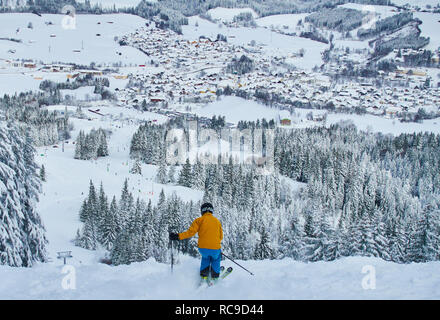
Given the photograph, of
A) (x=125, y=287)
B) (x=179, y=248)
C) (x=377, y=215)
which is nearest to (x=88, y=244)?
(x=179, y=248)

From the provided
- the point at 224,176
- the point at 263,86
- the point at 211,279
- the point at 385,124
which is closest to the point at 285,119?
the point at 385,124

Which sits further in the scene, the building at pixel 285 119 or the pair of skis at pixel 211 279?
the building at pixel 285 119

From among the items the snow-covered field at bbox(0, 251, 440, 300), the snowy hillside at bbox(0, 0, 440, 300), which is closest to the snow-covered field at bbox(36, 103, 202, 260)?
the snowy hillside at bbox(0, 0, 440, 300)

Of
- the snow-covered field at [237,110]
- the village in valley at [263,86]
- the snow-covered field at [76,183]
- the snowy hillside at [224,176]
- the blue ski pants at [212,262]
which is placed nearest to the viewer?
the blue ski pants at [212,262]

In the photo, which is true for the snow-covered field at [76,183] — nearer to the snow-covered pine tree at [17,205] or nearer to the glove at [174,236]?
the snow-covered pine tree at [17,205]

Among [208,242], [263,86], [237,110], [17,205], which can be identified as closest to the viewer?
[208,242]

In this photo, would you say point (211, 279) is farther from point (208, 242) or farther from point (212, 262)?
point (208, 242)

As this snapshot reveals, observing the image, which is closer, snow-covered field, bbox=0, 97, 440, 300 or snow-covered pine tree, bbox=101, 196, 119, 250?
snow-covered field, bbox=0, 97, 440, 300

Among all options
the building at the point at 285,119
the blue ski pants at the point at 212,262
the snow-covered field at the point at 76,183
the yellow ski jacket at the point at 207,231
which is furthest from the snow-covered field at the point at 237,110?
the blue ski pants at the point at 212,262

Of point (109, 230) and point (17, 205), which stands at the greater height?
point (17, 205)

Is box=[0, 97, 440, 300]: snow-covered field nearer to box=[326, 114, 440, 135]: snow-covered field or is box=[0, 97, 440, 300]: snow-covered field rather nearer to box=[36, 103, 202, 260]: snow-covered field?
box=[36, 103, 202, 260]: snow-covered field

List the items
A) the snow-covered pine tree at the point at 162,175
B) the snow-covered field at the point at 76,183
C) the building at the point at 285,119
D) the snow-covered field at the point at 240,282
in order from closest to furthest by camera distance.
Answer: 1. the snow-covered field at the point at 240,282
2. the snow-covered field at the point at 76,183
3. the snow-covered pine tree at the point at 162,175
4. the building at the point at 285,119

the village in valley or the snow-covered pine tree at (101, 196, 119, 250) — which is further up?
the village in valley

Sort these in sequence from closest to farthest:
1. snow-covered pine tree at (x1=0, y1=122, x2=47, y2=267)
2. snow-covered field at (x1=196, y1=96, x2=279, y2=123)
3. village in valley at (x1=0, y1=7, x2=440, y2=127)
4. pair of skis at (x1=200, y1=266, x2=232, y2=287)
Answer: pair of skis at (x1=200, y1=266, x2=232, y2=287)
snow-covered pine tree at (x1=0, y1=122, x2=47, y2=267)
snow-covered field at (x1=196, y1=96, x2=279, y2=123)
village in valley at (x1=0, y1=7, x2=440, y2=127)
